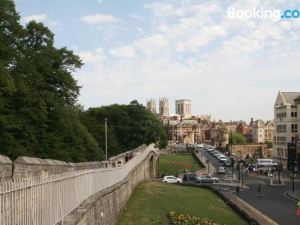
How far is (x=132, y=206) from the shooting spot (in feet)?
95.7

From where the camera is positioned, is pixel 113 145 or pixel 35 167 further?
pixel 113 145

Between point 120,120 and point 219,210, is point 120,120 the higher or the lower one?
the higher one

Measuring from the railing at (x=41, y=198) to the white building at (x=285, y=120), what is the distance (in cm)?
9633

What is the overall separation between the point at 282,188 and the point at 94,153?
25.4 m

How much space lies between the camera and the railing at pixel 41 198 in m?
8.73

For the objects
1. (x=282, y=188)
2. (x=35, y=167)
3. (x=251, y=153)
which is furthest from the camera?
(x=251, y=153)

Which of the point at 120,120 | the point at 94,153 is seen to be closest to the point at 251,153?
the point at 120,120

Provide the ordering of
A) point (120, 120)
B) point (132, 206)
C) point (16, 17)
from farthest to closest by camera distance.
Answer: point (120, 120)
point (16, 17)
point (132, 206)

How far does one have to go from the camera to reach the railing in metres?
8.73

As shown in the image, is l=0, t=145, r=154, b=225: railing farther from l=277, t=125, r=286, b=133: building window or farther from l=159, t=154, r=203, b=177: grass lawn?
l=277, t=125, r=286, b=133: building window

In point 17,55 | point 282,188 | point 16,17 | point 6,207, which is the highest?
point 16,17

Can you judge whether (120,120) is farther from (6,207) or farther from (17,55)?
(6,207)

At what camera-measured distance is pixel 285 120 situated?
115 meters

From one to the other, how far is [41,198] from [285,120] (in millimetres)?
108690
